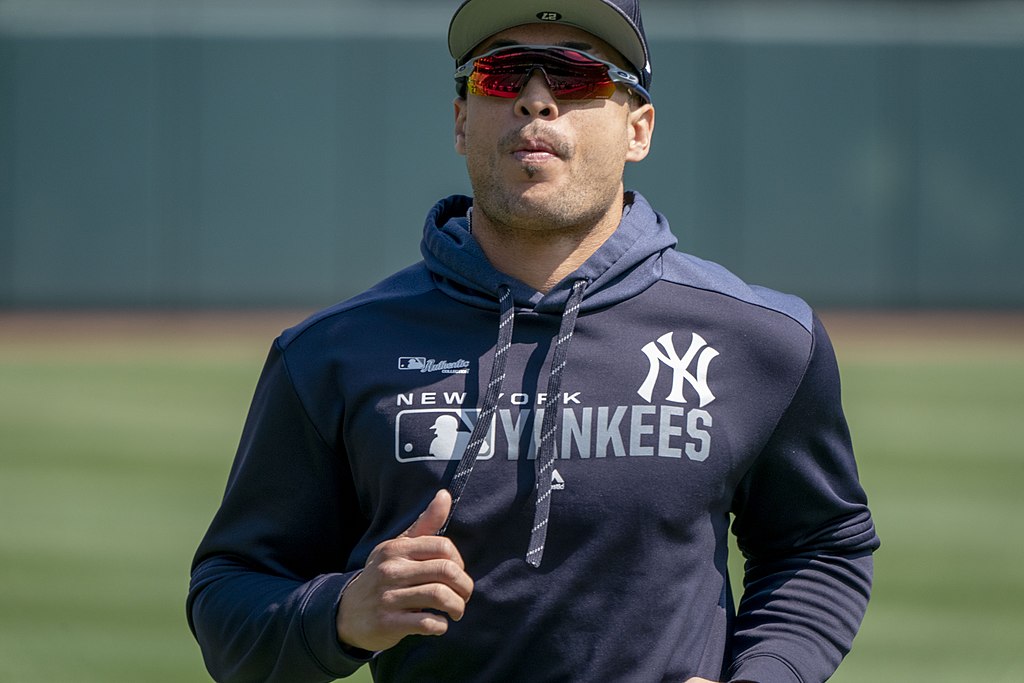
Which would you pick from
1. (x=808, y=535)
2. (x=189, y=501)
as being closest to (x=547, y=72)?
(x=808, y=535)

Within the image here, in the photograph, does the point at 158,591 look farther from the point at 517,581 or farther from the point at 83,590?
the point at 517,581

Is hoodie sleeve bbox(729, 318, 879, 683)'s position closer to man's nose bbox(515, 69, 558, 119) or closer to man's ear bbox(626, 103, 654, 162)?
man's ear bbox(626, 103, 654, 162)

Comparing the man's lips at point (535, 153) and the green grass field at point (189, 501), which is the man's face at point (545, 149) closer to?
the man's lips at point (535, 153)

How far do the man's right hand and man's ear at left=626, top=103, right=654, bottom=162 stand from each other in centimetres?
87

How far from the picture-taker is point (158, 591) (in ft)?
22.7

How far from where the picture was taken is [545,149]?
2660mm

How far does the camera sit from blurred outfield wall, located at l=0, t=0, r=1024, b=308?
2109cm

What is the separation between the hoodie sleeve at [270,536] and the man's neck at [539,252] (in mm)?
437

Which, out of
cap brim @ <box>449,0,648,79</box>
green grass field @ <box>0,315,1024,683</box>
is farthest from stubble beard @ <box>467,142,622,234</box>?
green grass field @ <box>0,315,1024,683</box>

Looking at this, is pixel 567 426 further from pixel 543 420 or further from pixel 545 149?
pixel 545 149

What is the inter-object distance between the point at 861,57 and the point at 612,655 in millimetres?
19904

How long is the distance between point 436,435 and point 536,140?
1.78 ft

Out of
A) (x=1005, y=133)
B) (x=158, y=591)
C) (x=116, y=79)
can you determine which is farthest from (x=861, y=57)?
(x=158, y=591)

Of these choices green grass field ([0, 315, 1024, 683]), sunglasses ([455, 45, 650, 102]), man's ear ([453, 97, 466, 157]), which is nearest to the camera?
sunglasses ([455, 45, 650, 102])
